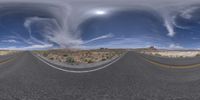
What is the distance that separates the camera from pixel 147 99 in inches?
254

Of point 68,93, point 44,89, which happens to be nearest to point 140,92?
point 68,93

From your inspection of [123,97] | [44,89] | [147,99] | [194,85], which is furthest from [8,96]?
[194,85]

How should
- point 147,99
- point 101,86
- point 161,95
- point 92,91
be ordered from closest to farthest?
point 147,99 < point 161,95 < point 92,91 < point 101,86

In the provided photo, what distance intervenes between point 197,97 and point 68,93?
8.92 feet

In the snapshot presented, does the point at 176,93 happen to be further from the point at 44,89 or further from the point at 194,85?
the point at 44,89

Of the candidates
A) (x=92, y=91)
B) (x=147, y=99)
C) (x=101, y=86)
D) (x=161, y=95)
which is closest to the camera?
(x=147, y=99)

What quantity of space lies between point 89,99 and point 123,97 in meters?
0.73

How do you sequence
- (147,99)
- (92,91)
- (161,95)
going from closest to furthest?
1. (147,99)
2. (161,95)
3. (92,91)

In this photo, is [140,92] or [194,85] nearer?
[140,92]

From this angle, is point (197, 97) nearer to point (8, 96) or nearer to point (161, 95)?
point (161, 95)

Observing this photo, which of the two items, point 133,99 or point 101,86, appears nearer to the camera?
point 133,99

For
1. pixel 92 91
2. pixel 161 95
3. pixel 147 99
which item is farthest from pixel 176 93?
pixel 92 91

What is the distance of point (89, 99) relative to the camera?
652 centimetres

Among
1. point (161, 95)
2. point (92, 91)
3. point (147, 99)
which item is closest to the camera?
point (147, 99)
